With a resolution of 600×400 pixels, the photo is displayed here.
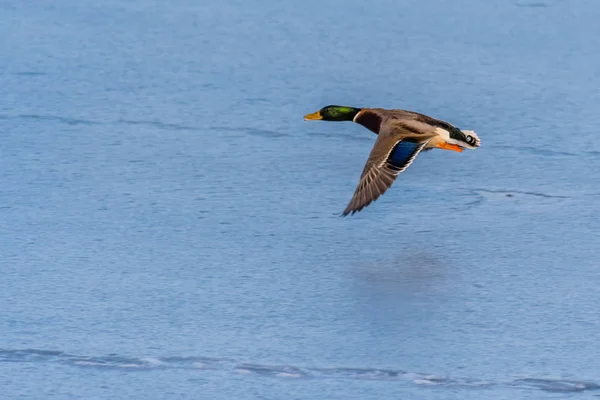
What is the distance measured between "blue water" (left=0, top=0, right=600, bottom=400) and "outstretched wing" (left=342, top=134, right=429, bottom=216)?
0.47ft

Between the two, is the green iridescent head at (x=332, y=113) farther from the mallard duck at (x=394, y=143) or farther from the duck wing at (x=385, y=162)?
the duck wing at (x=385, y=162)

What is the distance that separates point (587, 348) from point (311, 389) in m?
0.84

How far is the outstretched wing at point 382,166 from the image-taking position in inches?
171

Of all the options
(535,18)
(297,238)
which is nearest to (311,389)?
(297,238)

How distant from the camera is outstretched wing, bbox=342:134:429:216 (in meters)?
4.35

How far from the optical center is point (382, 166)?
178 inches

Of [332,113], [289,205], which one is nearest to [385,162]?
[289,205]

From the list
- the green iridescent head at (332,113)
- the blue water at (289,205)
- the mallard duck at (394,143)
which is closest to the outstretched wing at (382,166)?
the mallard duck at (394,143)

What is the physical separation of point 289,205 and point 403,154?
486mm

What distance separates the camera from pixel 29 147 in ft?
16.5

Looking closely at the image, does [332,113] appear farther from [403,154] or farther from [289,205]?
[289,205]

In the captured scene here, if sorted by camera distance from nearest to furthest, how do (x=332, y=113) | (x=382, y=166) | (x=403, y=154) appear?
1. (x=382, y=166)
2. (x=403, y=154)
3. (x=332, y=113)

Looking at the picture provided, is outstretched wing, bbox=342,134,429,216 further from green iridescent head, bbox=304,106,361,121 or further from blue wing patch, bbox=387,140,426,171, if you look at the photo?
green iridescent head, bbox=304,106,361,121

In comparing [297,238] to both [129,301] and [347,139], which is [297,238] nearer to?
[129,301]
